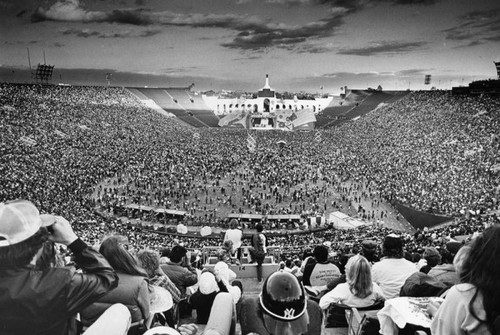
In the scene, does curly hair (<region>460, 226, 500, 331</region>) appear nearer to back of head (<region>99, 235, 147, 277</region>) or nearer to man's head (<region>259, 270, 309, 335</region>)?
man's head (<region>259, 270, 309, 335</region>)

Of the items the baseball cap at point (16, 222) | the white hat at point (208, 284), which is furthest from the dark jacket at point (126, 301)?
the white hat at point (208, 284)

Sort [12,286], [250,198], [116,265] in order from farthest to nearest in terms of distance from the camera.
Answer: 1. [250,198]
2. [116,265]
3. [12,286]

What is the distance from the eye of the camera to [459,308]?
1.88m

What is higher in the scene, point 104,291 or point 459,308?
point 104,291

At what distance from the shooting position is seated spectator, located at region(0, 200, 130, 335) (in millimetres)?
1644

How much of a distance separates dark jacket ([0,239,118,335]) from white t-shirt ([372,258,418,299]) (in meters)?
3.25

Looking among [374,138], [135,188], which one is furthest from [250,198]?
[374,138]

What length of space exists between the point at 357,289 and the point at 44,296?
8.31ft

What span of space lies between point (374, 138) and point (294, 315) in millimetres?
49641

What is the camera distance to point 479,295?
6.03ft

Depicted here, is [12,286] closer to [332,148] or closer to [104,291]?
[104,291]

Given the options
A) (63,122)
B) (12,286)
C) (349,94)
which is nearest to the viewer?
(12,286)

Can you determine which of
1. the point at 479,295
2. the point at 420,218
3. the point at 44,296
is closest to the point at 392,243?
the point at 479,295

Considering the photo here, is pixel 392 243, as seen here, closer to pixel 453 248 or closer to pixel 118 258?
pixel 453 248
